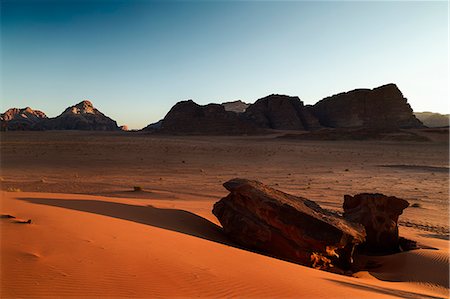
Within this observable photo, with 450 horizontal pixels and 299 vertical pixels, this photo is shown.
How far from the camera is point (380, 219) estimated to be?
6859 mm

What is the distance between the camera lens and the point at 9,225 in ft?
13.9

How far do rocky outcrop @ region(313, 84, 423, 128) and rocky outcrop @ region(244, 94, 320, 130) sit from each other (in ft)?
16.0

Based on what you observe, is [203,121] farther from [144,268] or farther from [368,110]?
[144,268]

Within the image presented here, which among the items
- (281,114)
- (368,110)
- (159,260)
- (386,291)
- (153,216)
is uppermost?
(368,110)

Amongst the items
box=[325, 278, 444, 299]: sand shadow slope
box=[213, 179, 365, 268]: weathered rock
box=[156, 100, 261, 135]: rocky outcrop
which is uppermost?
box=[156, 100, 261, 135]: rocky outcrop

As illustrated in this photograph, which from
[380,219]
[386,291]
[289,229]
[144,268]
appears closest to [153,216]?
[289,229]

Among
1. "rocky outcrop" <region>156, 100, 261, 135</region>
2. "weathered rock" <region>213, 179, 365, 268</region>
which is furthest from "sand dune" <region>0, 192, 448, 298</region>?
"rocky outcrop" <region>156, 100, 261, 135</region>

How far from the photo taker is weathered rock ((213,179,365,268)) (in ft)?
17.6

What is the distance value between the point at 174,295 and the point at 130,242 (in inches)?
60.6

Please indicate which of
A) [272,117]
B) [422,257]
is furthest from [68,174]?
[272,117]

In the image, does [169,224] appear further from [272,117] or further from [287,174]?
[272,117]

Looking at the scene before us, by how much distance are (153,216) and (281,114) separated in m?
75.9

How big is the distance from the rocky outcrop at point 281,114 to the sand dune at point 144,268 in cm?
7301

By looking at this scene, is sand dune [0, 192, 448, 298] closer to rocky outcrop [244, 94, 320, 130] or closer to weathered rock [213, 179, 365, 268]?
weathered rock [213, 179, 365, 268]
